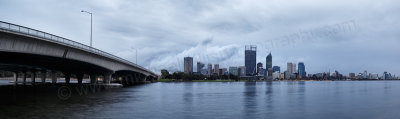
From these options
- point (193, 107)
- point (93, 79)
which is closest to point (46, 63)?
point (93, 79)

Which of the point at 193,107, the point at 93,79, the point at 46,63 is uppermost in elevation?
the point at 46,63

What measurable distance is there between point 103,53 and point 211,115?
2020 inches

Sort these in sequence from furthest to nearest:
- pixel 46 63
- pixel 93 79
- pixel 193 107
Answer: pixel 93 79, pixel 46 63, pixel 193 107

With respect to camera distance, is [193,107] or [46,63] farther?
[46,63]

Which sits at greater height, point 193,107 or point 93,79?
point 93,79

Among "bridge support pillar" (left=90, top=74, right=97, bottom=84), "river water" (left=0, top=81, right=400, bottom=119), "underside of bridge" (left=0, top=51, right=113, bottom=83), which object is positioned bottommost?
"river water" (left=0, top=81, right=400, bottom=119)

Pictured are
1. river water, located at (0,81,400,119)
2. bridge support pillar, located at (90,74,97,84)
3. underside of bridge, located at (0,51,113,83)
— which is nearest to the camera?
river water, located at (0,81,400,119)

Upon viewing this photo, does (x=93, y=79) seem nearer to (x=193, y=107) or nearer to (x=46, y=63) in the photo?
(x=46, y=63)

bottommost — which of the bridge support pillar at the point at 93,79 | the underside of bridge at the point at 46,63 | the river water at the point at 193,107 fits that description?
the river water at the point at 193,107

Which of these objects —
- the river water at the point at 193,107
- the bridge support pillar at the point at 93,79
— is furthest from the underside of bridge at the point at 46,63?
the river water at the point at 193,107

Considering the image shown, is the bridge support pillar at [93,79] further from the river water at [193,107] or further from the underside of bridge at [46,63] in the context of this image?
the river water at [193,107]

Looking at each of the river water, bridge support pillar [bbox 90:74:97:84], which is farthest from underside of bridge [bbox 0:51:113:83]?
the river water

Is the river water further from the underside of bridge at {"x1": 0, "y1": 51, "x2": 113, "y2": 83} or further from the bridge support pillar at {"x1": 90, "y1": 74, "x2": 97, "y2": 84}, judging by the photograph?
the bridge support pillar at {"x1": 90, "y1": 74, "x2": 97, "y2": 84}

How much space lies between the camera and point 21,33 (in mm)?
41719
